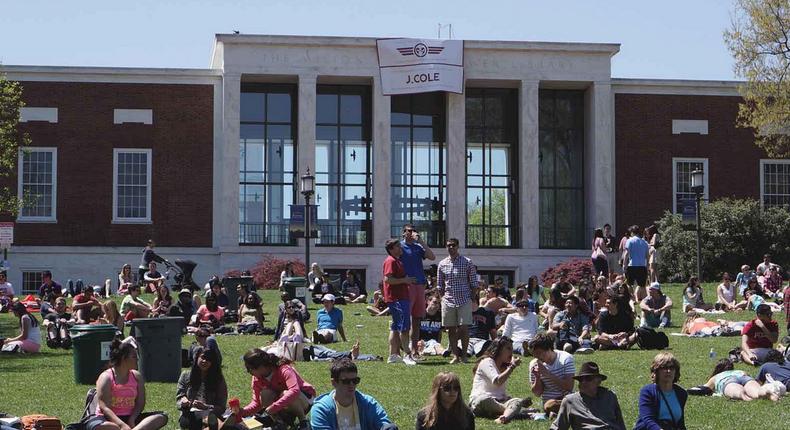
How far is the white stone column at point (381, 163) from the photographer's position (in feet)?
143

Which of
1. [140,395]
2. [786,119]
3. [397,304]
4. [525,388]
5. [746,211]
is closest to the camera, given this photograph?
[140,395]

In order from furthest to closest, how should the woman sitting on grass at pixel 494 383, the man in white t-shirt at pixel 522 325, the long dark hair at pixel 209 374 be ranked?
the man in white t-shirt at pixel 522 325 < the woman sitting on grass at pixel 494 383 < the long dark hair at pixel 209 374

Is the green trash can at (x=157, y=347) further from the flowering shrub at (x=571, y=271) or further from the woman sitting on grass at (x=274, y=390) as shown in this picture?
the flowering shrub at (x=571, y=271)

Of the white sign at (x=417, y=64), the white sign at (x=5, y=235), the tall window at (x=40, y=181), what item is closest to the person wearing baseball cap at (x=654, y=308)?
the white sign at (x=5, y=235)

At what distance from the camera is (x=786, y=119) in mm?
38469

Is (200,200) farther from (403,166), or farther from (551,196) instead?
(551,196)

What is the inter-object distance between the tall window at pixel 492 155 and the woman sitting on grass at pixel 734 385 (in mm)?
29338

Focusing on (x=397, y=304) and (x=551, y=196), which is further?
(x=551, y=196)

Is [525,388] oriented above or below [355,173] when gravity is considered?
below

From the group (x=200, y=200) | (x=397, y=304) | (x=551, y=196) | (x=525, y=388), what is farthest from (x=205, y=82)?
(x=525, y=388)

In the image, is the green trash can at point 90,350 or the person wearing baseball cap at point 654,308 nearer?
the green trash can at point 90,350

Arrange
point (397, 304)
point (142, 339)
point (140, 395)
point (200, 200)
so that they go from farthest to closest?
point (200, 200)
point (397, 304)
point (142, 339)
point (140, 395)

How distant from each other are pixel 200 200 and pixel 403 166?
7365 millimetres

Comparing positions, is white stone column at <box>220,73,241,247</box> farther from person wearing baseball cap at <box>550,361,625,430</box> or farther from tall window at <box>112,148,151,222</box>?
person wearing baseball cap at <box>550,361,625,430</box>
